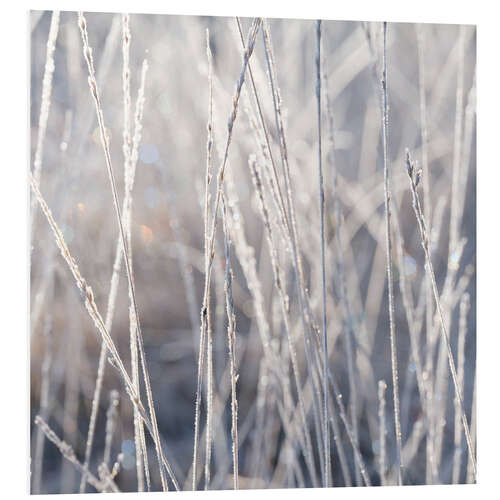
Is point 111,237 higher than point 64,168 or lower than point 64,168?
lower

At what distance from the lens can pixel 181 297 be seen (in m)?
1.43

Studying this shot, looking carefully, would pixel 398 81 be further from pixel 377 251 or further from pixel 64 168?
pixel 64 168

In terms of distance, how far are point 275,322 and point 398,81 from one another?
1.99 ft

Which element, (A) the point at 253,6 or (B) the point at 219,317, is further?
(B) the point at 219,317

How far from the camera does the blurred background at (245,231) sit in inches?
50.7

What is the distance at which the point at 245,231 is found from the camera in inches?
58.1

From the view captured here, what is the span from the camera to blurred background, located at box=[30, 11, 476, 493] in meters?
1.29

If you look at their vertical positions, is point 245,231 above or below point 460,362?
above

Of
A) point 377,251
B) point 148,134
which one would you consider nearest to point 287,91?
point 148,134
